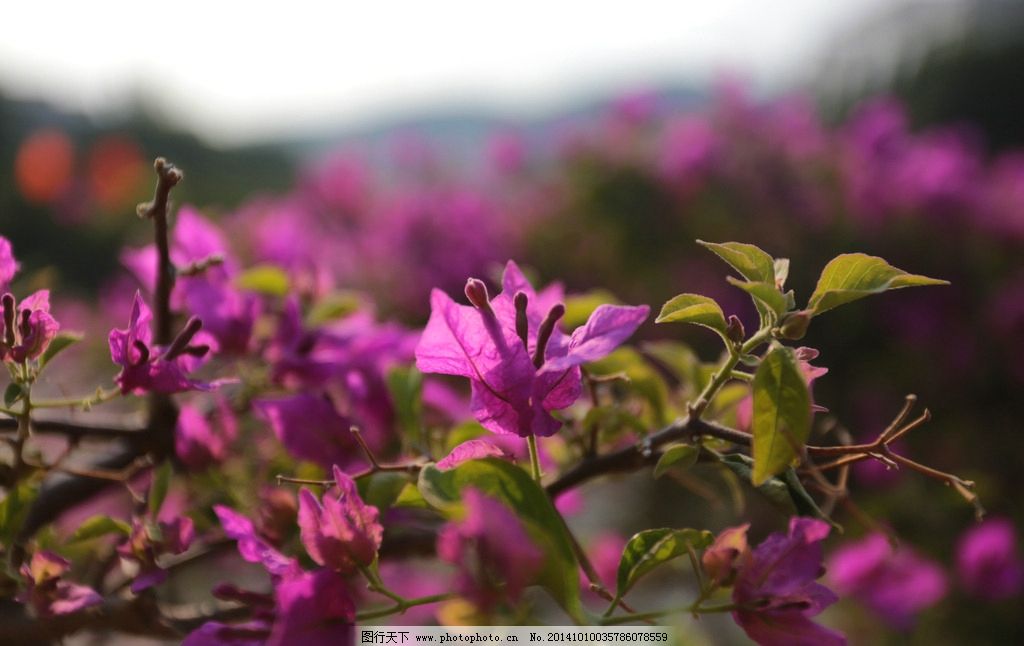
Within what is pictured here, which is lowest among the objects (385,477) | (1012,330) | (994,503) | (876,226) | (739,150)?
(994,503)

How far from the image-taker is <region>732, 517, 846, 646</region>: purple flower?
313mm

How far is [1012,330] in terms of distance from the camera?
1502 millimetres

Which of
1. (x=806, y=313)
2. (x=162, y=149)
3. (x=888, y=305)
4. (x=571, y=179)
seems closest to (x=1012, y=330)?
(x=888, y=305)

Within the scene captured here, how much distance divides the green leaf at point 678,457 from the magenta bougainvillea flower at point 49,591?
247 millimetres

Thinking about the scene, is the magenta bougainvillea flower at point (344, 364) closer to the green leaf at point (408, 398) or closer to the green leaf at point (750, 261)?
the green leaf at point (408, 398)

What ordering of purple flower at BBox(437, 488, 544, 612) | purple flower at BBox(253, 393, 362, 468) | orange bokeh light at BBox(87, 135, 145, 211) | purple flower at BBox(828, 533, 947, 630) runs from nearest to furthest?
purple flower at BBox(437, 488, 544, 612) < purple flower at BBox(253, 393, 362, 468) < purple flower at BBox(828, 533, 947, 630) < orange bokeh light at BBox(87, 135, 145, 211)

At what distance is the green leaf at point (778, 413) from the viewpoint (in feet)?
0.88

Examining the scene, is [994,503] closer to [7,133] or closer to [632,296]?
[632,296]

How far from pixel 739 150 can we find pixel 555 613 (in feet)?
3.88

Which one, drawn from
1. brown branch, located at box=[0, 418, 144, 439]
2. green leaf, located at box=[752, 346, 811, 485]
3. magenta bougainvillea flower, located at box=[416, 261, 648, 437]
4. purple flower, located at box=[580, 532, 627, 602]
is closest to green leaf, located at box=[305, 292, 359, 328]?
brown branch, located at box=[0, 418, 144, 439]

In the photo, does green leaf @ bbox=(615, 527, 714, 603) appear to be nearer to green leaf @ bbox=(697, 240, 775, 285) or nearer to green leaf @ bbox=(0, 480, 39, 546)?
green leaf @ bbox=(697, 240, 775, 285)

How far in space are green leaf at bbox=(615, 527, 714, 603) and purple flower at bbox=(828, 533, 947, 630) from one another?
543 millimetres

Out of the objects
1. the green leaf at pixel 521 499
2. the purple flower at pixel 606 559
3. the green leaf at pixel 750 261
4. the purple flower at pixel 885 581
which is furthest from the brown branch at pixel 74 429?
the purple flower at pixel 885 581

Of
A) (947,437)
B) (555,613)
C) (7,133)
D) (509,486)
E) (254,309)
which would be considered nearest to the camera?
(509,486)
